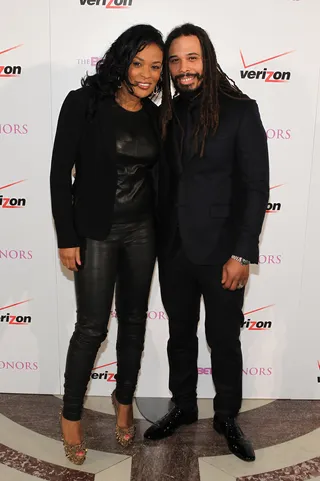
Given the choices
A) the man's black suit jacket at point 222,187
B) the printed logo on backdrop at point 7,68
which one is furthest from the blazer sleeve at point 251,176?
the printed logo on backdrop at point 7,68

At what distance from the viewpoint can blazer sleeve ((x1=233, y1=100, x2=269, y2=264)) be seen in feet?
6.62

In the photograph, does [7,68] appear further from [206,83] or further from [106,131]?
[206,83]

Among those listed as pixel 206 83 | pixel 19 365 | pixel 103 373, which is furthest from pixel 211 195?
pixel 19 365

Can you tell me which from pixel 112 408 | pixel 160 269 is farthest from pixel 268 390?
pixel 160 269

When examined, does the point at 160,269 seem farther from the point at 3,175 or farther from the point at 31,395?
the point at 31,395

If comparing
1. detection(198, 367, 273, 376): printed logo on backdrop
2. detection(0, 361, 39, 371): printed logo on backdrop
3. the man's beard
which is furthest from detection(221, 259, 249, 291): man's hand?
detection(0, 361, 39, 371): printed logo on backdrop

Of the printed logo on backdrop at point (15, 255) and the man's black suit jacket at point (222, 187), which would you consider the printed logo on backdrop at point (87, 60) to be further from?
the printed logo on backdrop at point (15, 255)

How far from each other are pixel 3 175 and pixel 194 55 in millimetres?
1293

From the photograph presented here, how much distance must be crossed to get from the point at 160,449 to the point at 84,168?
4.75ft

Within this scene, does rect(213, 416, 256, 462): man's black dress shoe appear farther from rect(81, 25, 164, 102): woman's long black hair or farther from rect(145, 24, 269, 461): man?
rect(81, 25, 164, 102): woman's long black hair

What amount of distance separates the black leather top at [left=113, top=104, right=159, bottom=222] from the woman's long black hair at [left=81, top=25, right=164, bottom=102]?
9cm

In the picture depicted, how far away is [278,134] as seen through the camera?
2.64 metres

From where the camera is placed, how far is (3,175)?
2699 mm

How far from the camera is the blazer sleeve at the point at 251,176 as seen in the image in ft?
6.62
